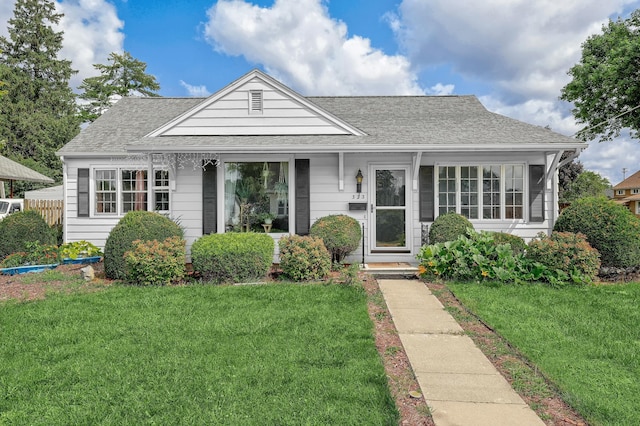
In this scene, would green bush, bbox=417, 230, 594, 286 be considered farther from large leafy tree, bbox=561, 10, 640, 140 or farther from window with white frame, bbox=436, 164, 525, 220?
large leafy tree, bbox=561, 10, 640, 140

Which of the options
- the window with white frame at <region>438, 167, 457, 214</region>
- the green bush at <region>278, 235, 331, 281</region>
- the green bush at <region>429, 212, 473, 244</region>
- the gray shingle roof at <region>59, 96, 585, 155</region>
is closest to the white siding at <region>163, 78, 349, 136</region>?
the gray shingle roof at <region>59, 96, 585, 155</region>

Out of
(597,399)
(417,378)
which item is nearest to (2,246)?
(417,378)

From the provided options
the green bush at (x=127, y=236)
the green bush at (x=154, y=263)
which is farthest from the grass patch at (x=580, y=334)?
the green bush at (x=127, y=236)

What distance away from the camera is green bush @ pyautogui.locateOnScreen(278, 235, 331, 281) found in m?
6.62

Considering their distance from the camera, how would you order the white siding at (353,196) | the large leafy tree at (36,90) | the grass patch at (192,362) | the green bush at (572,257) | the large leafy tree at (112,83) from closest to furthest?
the grass patch at (192,362) → the green bush at (572,257) → the white siding at (353,196) → the large leafy tree at (36,90) → the large leafy tree at (112,83)

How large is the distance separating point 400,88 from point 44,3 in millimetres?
34467

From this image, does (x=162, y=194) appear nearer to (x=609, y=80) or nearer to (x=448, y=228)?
(x=448, y=228)

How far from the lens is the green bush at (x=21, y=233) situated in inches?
331

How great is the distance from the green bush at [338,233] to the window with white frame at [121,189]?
4362 mm

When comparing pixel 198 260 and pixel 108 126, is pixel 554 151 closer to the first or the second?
pixel 198 260

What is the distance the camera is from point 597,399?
2.71m

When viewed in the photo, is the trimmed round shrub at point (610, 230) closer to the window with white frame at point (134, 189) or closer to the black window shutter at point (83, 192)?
the window with white frame at point (134, 189)

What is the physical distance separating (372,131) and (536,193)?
394cm

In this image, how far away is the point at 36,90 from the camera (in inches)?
1174
